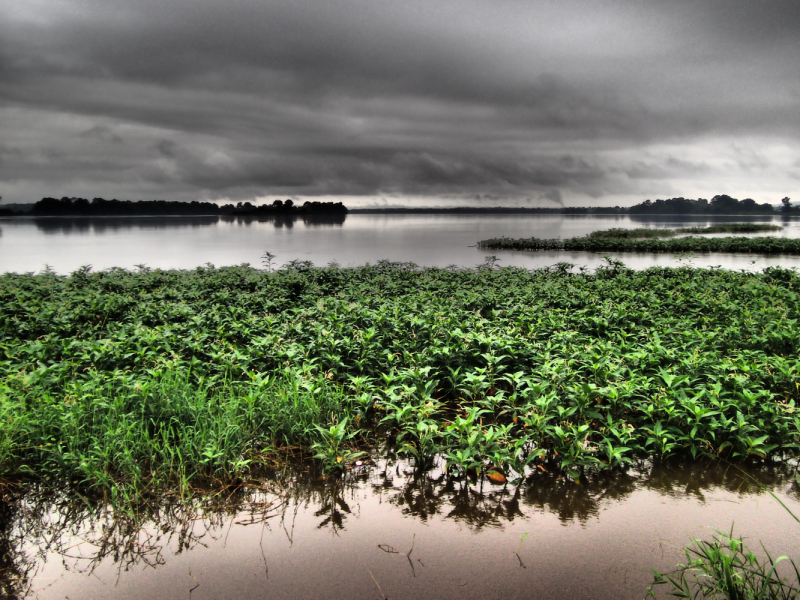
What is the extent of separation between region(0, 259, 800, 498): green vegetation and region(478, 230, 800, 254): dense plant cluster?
84.6ft

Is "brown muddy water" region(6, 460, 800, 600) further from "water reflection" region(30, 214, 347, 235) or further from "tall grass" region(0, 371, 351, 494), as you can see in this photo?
"water reflection" region(30, 214, 347, 235)

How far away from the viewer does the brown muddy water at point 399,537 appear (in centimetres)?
277

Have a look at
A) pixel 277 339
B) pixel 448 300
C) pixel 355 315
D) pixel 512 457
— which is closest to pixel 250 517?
pixel 512 457

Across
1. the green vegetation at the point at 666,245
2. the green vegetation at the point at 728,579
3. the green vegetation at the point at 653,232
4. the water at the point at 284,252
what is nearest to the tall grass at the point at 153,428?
the green vegetation at the point at 728,579

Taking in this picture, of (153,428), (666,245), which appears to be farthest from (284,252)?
(153,428)

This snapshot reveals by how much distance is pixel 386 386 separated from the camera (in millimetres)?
4832

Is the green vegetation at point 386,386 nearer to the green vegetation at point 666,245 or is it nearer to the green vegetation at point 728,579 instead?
the green vegetation at point 728,579

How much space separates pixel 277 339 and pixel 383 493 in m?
2.73

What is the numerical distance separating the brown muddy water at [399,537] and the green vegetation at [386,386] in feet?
0.85

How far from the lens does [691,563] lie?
2.70 meters

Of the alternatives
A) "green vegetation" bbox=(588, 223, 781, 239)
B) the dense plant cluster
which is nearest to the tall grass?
the dense plant cluster

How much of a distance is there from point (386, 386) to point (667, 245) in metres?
33.0

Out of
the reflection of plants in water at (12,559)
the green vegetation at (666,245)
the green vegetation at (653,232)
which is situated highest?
the green vegetation at (653,232)

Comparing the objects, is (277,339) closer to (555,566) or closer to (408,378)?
(408,378)
